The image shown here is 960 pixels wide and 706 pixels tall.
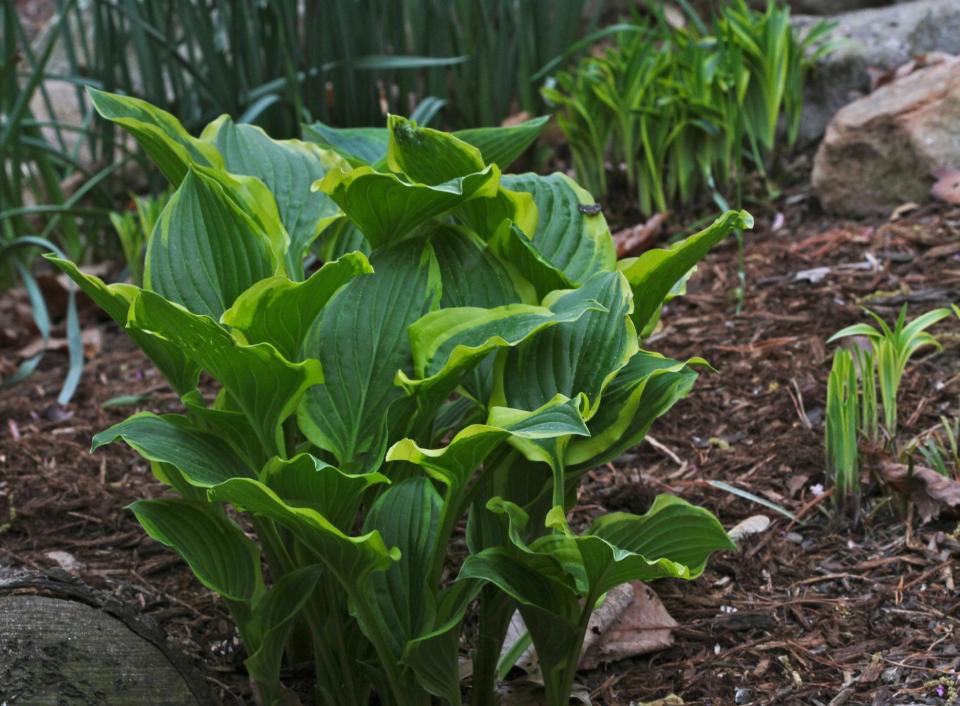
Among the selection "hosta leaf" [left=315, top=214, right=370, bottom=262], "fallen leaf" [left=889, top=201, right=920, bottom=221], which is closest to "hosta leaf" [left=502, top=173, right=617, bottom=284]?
"hosta leaf" [left=315, top=214, right=370, bottom=262]

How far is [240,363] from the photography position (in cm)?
129

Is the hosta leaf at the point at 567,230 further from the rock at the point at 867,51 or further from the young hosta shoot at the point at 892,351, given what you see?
the rock at the point at 867,51

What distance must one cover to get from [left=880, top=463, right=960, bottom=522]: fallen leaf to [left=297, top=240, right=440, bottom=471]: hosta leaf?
3.35ft

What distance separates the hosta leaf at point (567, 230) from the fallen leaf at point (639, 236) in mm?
1481

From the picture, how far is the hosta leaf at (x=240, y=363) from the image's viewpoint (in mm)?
1253

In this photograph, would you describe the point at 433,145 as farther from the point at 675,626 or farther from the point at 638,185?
the point at 638,185

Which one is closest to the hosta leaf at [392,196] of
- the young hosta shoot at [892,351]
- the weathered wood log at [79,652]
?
the weathered wood log at [79,652]

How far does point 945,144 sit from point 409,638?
235 centimetres

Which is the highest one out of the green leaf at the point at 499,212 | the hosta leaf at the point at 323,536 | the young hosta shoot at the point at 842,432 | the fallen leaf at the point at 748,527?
the green leaf at the point at 499,212

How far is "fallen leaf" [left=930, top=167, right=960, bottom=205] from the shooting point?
297cm

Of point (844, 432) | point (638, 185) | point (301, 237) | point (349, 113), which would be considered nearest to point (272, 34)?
point (349, 113)

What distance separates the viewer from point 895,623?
1.74 m

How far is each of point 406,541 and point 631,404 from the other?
1.17 ft

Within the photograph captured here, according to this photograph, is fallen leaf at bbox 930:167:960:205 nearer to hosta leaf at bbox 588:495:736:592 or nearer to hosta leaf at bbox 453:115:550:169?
hosta leaf at bbox 453:115:550:169
